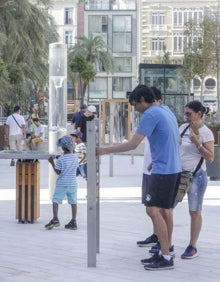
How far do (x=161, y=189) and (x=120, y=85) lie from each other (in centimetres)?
7548

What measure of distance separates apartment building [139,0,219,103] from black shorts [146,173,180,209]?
87452 mm

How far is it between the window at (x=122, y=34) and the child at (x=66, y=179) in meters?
71.1

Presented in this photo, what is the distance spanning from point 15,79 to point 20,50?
3817mm

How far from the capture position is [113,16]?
81188 mm

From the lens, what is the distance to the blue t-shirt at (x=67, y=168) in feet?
37.2

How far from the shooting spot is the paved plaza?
8.34 metres

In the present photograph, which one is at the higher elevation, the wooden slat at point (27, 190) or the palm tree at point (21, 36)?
the palm tree at point (21, 36)

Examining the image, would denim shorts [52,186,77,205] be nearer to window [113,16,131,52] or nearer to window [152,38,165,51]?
window [113,16,131,52]

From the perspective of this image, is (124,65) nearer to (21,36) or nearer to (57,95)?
(21,36)

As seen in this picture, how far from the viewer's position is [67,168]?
37.2 feet

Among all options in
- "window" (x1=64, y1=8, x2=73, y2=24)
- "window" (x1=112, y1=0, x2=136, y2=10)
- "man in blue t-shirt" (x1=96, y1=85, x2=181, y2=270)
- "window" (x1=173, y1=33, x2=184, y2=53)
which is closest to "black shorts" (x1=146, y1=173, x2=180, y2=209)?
"man in blue t-shirt" (x1=96, y1=85, x2=181, y2=270)

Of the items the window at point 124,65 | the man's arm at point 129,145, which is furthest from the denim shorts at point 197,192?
the window at point 124,65

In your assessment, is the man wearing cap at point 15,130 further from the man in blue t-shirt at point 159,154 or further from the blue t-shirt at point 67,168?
the man in blue t-shirt at point 159,154

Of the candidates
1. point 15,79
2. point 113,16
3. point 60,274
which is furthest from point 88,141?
point 113,16
